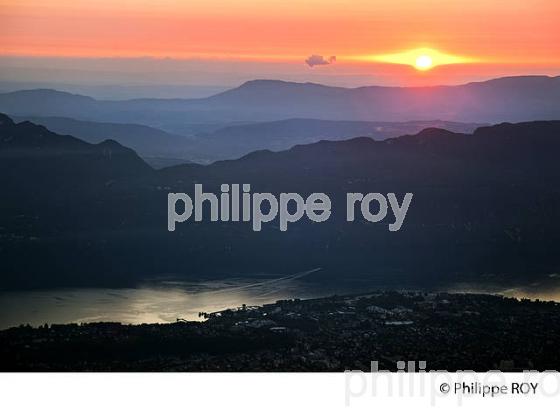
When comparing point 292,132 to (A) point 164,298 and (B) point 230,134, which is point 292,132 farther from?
(A) point 164,298

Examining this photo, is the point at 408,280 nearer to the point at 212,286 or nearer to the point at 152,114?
the point at 212,286

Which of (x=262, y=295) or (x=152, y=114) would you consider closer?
(x=262, y=295)

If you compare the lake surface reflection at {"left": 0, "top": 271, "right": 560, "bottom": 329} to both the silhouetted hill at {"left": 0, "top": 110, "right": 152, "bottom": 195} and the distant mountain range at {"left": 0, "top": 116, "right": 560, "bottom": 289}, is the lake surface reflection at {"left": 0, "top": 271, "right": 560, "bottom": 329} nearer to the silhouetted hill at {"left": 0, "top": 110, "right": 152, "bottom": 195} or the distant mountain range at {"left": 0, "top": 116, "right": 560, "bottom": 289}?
the distant mountain range at {"left": 0, "top": 116, "right": 560, "bottom": 289}

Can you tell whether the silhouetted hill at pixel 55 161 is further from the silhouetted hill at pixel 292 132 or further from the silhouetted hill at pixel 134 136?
the silhouetted hill at pixel 292 132

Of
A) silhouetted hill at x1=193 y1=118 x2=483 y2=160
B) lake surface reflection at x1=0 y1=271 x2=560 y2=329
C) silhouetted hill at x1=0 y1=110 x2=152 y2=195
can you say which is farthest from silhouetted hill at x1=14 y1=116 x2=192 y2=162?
lake surface reflection at x1=0 y1=271 x2=560 y2=329

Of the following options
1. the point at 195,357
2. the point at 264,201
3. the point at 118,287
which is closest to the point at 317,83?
the point at 264,201
